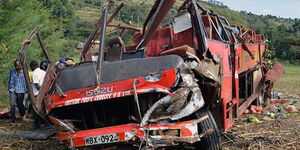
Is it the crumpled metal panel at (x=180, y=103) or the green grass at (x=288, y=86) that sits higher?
the crumpled metal panel at (x=180, y=103)

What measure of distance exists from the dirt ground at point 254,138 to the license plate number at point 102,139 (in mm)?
1685

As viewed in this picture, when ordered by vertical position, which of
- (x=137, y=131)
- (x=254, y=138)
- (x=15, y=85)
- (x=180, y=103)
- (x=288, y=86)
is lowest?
(x=288, y=86)

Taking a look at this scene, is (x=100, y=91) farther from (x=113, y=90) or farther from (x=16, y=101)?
(x=16, y=101)

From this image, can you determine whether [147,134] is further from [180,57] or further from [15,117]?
[15,117]

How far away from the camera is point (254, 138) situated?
5867 mm

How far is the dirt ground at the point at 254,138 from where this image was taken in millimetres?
5445

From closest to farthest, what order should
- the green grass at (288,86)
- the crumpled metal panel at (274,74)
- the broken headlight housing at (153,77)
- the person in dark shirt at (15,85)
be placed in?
the broken headlight housing at (153,77), the person in dark shirt at (15,85), the crumpled metal panel at (274,74), the green grass at (288,86)

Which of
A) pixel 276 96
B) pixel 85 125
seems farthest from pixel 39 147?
pixel 276 96

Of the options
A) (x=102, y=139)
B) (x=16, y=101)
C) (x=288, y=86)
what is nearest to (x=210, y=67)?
(x=102, y=139)

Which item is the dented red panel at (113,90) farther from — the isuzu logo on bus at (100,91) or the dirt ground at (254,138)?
the dirt ground at (254,138)

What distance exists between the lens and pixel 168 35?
6355 millimetres

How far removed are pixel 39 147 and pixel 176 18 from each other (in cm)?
310

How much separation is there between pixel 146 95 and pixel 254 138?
2.37 m

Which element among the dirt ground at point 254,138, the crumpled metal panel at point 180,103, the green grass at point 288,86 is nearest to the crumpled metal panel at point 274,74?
the dirt ground at point 254,138
